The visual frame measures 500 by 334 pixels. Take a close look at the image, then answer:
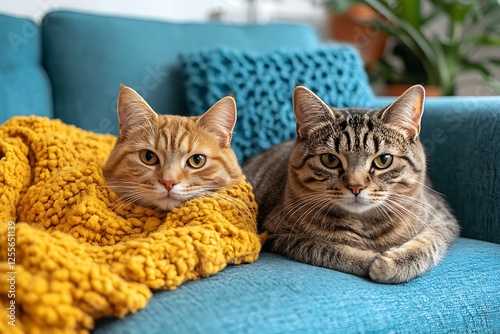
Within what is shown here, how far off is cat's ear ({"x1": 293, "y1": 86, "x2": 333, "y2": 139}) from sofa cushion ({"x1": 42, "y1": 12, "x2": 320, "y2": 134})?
26.8 inches

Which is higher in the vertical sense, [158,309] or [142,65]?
[142,65]

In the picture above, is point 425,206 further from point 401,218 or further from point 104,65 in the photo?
point 104,65

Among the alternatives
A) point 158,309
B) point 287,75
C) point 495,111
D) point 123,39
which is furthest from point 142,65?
point 495,111

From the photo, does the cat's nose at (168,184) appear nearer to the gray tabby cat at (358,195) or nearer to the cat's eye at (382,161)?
the gray tabby cat at (358,195)

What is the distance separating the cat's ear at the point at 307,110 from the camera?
1.39 m

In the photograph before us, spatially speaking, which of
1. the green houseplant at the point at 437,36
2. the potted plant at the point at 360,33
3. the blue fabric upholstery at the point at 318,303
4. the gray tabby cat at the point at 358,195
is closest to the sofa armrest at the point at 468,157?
the gray tabby cat at the point at 358,195

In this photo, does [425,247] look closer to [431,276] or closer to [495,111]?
[431,276]

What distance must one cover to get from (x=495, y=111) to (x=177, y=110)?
117cm

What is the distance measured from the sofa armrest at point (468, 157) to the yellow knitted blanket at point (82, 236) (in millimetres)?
767

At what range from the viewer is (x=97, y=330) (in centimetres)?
94

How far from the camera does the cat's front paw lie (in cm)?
119

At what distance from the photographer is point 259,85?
6.05 ft

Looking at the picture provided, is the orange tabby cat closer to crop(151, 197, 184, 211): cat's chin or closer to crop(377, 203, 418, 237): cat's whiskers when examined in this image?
crop(151, 197, 184, 211): cat's chin

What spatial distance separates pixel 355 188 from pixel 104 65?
1131 mm
